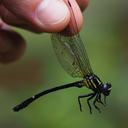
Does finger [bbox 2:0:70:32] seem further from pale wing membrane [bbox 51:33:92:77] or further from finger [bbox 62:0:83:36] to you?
pale wing membrane [bbox 51:33:92:77]

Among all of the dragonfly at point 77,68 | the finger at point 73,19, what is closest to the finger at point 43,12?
the finger at point 73,19

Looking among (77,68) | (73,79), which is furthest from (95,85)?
(73,79)

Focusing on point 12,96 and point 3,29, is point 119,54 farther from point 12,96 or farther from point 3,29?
point 3,29

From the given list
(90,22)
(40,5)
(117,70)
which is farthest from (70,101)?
(40,5)

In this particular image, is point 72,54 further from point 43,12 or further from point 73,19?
point 43,12

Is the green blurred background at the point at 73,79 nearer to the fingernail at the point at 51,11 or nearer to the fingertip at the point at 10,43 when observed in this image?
the fingertip at the point at 10,43
